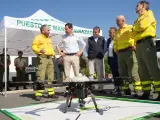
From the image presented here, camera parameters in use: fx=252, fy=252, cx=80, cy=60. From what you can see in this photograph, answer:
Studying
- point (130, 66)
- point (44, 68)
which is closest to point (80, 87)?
point (130, 66)

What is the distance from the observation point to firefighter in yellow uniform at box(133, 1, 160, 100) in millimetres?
4820

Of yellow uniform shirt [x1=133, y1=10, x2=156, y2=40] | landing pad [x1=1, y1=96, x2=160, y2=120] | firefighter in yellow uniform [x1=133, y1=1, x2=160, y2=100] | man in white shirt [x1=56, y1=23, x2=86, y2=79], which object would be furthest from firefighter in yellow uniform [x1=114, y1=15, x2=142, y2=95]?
landing pad [x1=1, y1=96, x2=160, y2=120]

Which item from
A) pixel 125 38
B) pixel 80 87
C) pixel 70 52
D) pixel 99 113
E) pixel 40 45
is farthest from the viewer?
pixel 40 45

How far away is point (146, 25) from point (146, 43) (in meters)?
0.35

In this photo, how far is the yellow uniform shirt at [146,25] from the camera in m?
4.84

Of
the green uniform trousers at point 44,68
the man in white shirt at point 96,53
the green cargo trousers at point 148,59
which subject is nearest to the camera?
the green cargo trousers at point 148,59

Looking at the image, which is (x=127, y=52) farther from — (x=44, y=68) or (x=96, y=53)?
(x=44, y=68)

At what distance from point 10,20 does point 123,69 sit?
11.9 feet

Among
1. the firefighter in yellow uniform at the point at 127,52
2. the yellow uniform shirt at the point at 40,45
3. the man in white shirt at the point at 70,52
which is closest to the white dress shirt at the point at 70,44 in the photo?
the man in white shirt at the point at 70,52

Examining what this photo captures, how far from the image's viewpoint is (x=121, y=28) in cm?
593

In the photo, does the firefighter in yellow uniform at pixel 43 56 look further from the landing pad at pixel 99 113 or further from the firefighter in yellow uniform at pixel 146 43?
the firefighter in yellow uniform at pixel 146 43

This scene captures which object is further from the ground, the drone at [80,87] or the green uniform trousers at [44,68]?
the green uniform trousers at [44,68]

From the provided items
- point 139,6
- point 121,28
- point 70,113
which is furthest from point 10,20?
point 70,113

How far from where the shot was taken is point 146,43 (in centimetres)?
489
